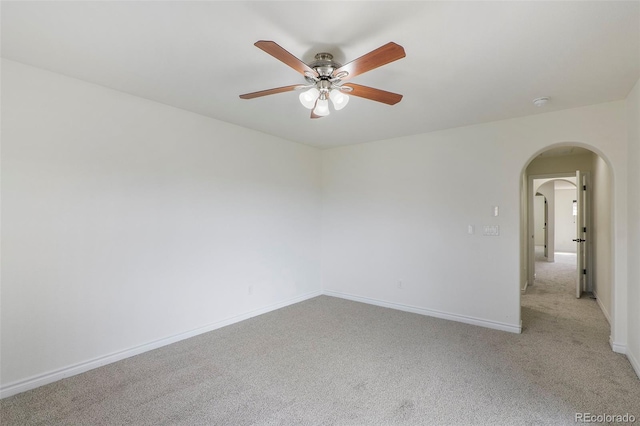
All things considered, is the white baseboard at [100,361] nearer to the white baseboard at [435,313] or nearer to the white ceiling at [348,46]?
the white baseboard at [435,313]

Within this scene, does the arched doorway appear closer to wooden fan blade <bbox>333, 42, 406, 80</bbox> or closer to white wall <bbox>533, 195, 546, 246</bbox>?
wooden fan blade <bbox>333, 42, 406, 80</bbox>

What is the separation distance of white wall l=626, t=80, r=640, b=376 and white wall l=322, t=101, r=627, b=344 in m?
0.16

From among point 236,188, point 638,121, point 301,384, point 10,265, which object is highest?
point 638,121

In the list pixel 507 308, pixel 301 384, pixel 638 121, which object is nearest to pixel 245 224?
pixel 301 384

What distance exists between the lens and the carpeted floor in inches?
81.8

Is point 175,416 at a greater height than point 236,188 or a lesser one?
lesser

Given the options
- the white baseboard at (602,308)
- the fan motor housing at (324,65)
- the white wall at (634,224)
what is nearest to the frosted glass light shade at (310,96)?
the fan motor housing at (324,65)

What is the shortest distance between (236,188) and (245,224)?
49 centimetres

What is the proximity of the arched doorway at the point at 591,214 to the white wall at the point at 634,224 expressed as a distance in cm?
58

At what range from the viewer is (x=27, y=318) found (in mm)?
2393

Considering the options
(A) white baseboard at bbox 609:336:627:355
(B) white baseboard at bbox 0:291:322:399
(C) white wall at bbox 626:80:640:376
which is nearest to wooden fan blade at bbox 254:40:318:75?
(C) white wall at bbox 626:80:640:376

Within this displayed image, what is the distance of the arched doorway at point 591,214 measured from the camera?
394cm

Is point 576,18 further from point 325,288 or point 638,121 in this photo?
point 325,288

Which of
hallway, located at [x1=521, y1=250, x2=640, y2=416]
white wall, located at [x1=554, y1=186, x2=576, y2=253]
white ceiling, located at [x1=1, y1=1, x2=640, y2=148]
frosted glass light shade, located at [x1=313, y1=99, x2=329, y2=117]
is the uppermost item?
white ceiling, located at [x1=1, y1=1, x2=640, y2=148]
